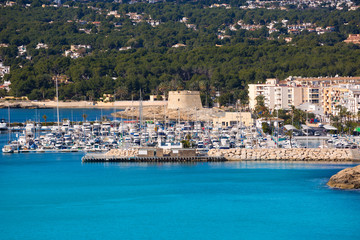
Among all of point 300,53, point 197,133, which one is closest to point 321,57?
point 300,53

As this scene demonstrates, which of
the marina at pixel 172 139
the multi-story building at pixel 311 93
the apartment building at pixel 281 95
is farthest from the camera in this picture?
the apartment building at pixel 281 95

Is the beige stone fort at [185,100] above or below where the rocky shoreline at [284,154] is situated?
above

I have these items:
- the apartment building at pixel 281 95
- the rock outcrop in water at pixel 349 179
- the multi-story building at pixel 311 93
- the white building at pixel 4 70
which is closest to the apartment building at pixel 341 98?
the multi-story building at pixel 311 93

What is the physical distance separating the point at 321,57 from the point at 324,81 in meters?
16.6

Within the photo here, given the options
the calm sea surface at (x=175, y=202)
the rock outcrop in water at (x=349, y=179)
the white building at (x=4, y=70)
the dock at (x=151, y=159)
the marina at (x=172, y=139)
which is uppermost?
the white building at (x=4, y=70)

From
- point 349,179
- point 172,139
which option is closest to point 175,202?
point 349,179

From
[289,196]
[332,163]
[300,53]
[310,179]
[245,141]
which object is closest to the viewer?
[289,196]

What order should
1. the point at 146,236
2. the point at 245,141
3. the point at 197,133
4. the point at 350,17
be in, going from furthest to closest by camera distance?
the point at 350,17 → the point at 197,133 → the point at 245,141 → the point at 146,236

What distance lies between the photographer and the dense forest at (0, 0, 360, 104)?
3024 inches

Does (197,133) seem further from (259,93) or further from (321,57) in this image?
(321,57)

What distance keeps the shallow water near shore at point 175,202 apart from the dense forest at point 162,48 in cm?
3681

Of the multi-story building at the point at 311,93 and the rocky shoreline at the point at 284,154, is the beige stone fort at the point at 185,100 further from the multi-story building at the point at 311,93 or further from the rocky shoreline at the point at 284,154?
the rocky shoreline at the point at 284,154

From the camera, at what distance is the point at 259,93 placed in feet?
203

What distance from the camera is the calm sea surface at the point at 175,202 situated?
21391 mm
